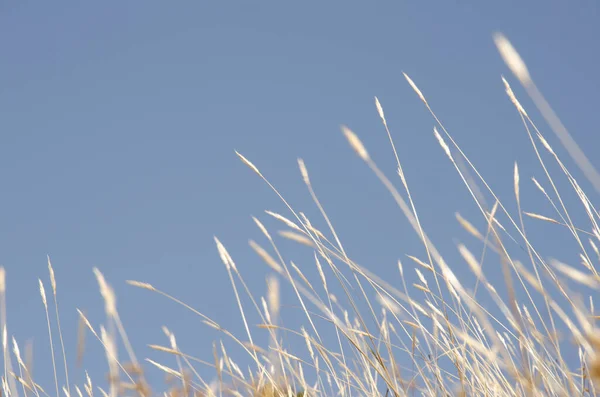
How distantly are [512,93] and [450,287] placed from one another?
45 centimetres

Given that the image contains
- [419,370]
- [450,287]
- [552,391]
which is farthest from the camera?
[450,287]

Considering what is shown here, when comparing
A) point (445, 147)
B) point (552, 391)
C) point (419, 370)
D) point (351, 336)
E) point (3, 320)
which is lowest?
point (552, 391)

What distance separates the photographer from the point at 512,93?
165cm

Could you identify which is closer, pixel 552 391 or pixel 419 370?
pixel 552 391

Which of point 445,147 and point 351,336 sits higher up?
point 445,147

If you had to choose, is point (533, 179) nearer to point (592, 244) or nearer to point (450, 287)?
point (592, 244)

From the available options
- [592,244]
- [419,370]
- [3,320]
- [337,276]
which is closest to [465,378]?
[419,370]

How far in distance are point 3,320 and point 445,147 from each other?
3.79 ft

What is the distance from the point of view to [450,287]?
1672mm

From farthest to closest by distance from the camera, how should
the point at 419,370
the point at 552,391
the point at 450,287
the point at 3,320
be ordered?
1. the point at 3,320
2. the point at 450,287
3. the point at 419,370
4. the point at 552,391

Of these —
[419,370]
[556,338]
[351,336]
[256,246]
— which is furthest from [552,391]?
[256,246]

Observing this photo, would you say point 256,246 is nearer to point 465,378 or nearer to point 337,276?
point 337,276

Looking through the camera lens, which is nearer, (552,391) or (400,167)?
(552,391)

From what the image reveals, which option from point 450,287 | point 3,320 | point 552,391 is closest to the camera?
Answer: point 552,391
